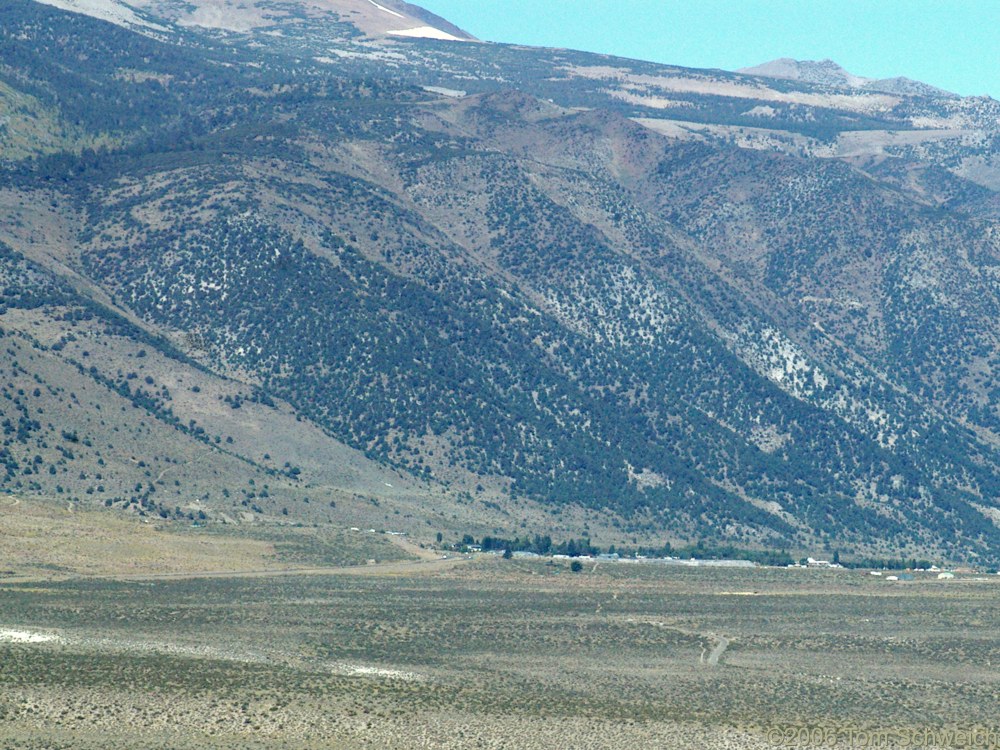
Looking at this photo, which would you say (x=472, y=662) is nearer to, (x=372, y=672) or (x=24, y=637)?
(x=372, y=672)

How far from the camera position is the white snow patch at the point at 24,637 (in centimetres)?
8540

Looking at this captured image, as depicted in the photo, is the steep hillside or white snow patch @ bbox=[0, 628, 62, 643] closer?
white snow patch @ bbox=[0, 628, 62, 643]

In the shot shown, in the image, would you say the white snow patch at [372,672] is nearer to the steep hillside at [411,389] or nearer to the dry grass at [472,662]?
the dry grass at [472,662]

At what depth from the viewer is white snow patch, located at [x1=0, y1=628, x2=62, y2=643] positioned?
85400 mm

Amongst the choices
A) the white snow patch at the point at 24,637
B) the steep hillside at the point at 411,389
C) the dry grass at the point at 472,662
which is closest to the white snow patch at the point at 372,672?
the dry grass at the point at 472,662

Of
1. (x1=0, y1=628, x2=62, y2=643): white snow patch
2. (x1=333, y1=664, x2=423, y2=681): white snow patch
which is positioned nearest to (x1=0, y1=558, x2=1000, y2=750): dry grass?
(x1=333, y1=664, x2=423, y2=681): white snow patch

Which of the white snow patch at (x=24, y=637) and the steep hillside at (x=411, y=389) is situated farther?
the steep hillside at (x=411, y=389)

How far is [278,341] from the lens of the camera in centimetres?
17325

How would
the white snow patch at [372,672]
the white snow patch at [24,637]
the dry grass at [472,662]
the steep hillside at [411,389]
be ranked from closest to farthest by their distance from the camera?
the dry grass at [472,662], the white snow patch at [372,672], the white snow patch at [24,637], the steep hillside at [411,389]

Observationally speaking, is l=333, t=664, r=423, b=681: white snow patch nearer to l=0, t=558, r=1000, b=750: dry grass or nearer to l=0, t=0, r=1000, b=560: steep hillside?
l=0, t=558, r=1000, b=750: dry grass

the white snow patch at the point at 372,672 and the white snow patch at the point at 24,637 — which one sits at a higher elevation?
the white snow patch at the point at 372,672

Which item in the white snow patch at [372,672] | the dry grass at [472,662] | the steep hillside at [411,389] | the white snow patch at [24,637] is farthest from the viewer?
the steep hillside at [411,389]

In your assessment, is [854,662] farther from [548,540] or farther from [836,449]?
[836,449]

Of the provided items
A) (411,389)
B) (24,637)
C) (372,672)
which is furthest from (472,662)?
(411,389)
